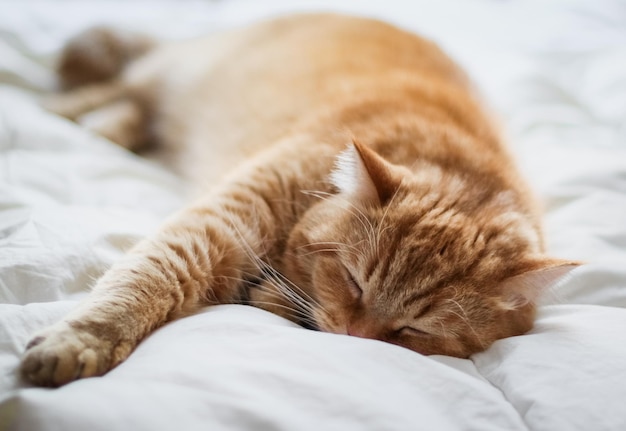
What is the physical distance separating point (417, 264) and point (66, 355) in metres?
0.66

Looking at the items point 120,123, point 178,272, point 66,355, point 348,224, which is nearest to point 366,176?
point 348,224

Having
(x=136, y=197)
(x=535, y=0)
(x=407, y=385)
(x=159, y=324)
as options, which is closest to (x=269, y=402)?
(x=407, y=385)

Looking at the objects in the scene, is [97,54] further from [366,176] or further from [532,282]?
[532,282]

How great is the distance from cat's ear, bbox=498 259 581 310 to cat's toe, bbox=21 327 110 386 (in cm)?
78

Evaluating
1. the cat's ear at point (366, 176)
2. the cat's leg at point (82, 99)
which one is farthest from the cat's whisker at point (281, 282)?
the cat's leg at point (82, 99)

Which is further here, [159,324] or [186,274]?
[186,274]

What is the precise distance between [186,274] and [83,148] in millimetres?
827

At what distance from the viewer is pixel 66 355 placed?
916 millimetres

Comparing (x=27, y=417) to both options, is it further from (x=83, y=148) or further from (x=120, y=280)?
(x=83, y=148)

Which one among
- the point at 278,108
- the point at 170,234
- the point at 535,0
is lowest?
the point at 170,234

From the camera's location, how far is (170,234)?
129 centimetres

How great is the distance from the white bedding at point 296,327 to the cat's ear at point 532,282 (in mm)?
64

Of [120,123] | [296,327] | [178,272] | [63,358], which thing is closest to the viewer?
[63,358]

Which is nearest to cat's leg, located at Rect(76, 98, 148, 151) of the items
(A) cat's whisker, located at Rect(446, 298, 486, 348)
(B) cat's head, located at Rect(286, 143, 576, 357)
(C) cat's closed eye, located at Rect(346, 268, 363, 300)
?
(B) cat's head, located at Rect(286, 143, 576, 357)
